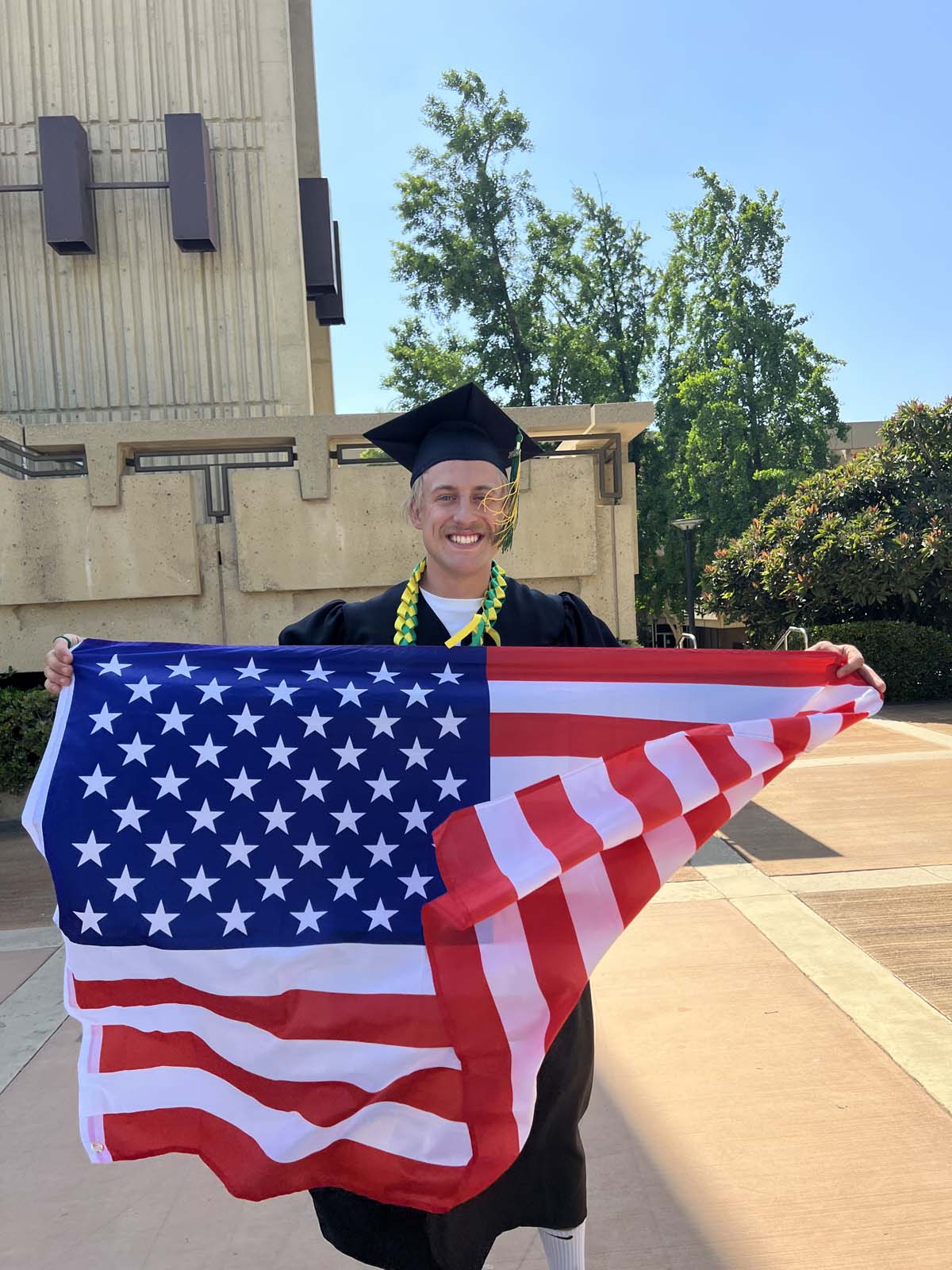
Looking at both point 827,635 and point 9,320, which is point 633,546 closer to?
point 9,320

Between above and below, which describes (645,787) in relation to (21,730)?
above

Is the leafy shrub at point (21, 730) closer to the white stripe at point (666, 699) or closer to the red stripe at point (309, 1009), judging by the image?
the red stripe at point (309, 1009)

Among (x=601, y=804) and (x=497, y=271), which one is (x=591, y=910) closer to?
(x=601, y=804)

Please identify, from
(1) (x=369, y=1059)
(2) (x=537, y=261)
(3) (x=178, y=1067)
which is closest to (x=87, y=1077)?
(3) (x=178, y=1067)

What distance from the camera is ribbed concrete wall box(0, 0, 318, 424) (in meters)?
10.2

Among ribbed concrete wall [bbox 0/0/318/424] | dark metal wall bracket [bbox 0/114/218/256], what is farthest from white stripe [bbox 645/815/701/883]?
dark metal wall bracket [bbox 0/114/218/256]

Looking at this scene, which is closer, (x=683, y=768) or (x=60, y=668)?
(x=683, y=768)

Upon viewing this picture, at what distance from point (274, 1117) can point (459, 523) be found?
1370 mm

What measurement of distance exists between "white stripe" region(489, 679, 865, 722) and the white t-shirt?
21 centimetres

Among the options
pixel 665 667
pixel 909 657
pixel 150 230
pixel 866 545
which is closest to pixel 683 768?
pixel 665 667

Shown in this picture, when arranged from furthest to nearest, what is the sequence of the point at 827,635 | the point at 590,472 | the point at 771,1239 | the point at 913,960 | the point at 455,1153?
the point at 827,635, the point at 590,472, the point at 913,960, the point at 771,1239, the point at 455,1153

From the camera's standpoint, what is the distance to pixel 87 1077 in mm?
2078

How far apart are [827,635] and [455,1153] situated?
45.4 feet

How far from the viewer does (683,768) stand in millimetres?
2150
